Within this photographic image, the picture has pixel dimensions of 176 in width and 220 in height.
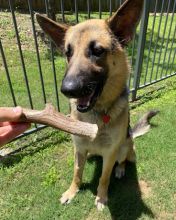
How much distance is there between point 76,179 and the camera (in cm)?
356

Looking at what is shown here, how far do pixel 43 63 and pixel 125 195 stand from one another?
14.7ft

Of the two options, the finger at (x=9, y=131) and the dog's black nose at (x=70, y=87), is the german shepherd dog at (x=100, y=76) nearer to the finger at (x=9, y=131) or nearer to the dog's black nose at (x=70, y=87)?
the dog's black nose at (x=70, y=87)

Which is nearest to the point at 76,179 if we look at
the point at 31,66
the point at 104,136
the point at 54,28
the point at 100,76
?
the point at 104,136

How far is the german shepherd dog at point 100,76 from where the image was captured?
2592 millimetres

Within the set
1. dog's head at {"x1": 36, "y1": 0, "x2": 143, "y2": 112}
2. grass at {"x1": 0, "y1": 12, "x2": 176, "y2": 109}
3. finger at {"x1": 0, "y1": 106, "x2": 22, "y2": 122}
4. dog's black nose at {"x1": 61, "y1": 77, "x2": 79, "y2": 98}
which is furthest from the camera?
grass at {"x1": 0, "y1": 12, "x2": 176, "y2": 109}

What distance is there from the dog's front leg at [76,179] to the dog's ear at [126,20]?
1406 millimetres

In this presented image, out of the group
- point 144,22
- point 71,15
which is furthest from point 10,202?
point 71,15

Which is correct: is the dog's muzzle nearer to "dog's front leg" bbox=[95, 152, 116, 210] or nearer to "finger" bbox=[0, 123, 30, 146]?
"finger" bbox=[0, 123, 30, 146]

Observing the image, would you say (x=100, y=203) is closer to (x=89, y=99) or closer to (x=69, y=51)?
(x=89, y=99)

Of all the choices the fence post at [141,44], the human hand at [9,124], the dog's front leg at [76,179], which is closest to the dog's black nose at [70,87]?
the human hand at [9,124]

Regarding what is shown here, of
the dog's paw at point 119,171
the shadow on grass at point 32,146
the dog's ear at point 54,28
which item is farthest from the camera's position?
the shadow on grass at point 32,146

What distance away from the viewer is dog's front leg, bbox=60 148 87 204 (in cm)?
348

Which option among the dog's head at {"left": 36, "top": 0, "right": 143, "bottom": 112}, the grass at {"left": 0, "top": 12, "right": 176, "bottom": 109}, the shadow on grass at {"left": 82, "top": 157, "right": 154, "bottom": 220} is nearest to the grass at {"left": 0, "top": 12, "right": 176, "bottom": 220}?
the shadow on grass at {"left": 82, "top": 157, "right": 154, "bottom": 220}

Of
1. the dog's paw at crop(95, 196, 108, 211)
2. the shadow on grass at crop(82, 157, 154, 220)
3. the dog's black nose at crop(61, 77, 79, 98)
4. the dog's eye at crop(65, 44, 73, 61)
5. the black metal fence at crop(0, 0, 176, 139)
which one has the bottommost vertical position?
the shadow on grass at crop(82, 157, 154, 220)
